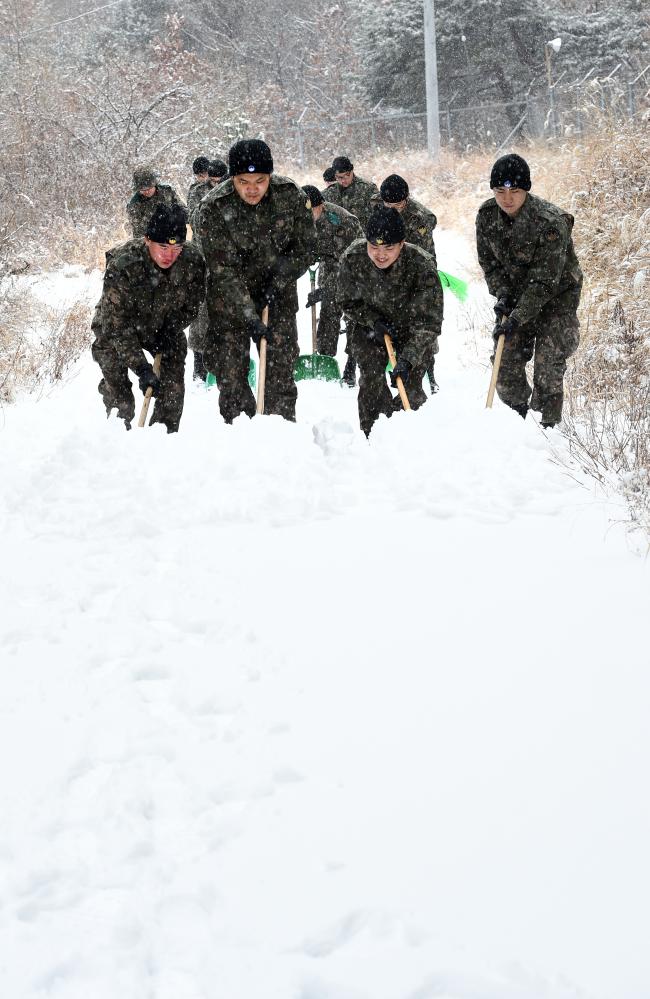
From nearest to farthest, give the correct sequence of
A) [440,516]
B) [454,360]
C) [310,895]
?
[310,895], [440,516], [454,360]

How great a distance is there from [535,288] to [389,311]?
823 mm

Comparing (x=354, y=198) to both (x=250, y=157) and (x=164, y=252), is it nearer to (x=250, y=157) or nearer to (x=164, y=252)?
(x=250, y=157)

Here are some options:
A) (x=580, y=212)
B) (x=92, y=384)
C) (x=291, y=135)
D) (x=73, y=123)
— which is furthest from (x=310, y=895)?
(x=291, y=135)

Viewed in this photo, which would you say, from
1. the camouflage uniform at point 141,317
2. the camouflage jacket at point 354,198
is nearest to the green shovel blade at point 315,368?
the camouflage jacket at point 354,198

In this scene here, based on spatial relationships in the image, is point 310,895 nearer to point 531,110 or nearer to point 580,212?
point 580,212

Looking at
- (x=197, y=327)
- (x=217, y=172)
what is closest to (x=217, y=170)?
(x=217, y=172)

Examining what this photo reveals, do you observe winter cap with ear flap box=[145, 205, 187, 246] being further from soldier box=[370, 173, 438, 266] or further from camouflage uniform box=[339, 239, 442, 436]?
soldier box=[370, 173, 438, 266]

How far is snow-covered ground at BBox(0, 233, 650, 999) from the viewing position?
1.94 metres

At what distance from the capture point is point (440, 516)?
13.6ft

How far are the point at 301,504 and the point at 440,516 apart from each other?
24.5 inches

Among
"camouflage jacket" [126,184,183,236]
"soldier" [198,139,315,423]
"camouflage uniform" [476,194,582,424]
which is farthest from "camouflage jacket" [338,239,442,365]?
"camouflage jacket" [126,184,183,236]

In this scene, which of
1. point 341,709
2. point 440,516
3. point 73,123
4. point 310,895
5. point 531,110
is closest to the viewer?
point 310,895

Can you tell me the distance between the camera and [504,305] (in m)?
5.71

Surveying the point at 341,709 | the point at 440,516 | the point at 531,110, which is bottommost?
the point at 341,709
